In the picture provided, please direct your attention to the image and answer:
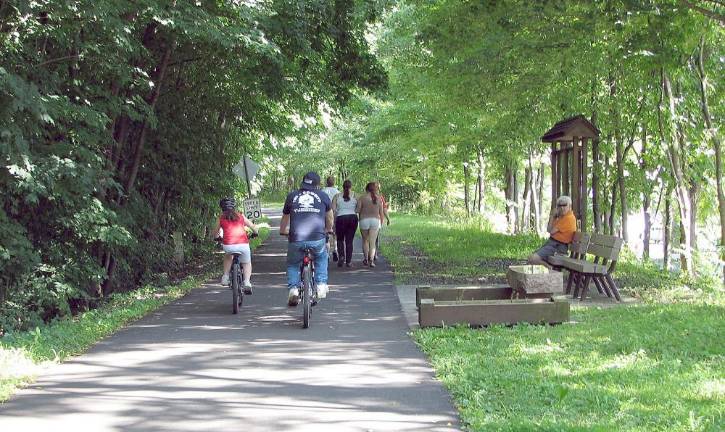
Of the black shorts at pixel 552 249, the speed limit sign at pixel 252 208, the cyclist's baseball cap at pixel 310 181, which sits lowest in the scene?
the black shorts at pixel 552 249

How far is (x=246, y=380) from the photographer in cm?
681

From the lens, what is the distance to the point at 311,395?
6.25 meters

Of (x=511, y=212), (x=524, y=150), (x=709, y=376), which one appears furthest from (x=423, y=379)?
(x=511, y=212)

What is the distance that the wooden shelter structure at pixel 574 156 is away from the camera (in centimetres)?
1423

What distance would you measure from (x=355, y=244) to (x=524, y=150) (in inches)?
269

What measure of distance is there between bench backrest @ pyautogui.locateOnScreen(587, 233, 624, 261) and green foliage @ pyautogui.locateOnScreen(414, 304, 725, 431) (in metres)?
1.61

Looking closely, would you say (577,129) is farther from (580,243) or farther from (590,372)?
(590,372)

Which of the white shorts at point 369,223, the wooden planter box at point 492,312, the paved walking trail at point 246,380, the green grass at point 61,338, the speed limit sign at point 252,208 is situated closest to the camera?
the paved walking trail at point 246,380

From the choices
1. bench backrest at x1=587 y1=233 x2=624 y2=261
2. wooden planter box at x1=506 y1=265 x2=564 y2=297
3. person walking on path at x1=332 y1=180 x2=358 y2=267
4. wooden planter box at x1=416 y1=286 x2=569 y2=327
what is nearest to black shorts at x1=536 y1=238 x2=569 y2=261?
bench backrest at x1=587 y1=233 x2=624 y2=261

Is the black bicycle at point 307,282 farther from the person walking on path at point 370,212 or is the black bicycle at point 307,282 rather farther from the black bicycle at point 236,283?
the person walking on path at point 370,212

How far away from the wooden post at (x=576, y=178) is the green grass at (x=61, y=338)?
24.1 ft

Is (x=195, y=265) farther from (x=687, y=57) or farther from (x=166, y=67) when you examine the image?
(x=687, y=57)

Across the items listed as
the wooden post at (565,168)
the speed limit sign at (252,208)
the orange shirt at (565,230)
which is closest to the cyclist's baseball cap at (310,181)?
the orange shirt at (565,230)

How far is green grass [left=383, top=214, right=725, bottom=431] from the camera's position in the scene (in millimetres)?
5312
